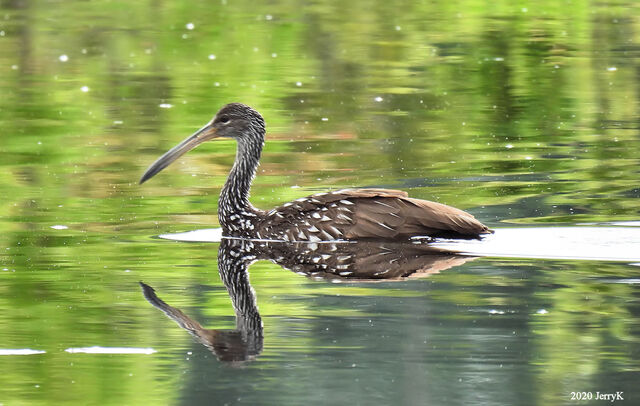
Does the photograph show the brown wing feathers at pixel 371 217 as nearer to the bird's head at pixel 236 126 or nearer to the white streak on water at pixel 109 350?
the bird's head at pixel 236 126

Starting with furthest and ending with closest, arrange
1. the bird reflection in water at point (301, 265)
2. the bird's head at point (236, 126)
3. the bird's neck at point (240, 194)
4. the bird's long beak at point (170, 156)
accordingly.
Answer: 1. the bird's head at point (236, 126)
2. the bird's long beak at point (170, 156)
3. the bird's neck at point (240, 194)
4. the bird reflection in water at point (301, 265)

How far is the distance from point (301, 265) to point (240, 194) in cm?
174

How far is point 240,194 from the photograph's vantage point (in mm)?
12836

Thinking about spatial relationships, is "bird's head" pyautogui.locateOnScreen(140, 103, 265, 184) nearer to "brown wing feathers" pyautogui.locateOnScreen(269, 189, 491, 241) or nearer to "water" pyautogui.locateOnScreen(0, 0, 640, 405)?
"water" pyautogui.locateOnScreen(0, 0, 640, 405)

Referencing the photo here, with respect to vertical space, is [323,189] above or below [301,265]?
below

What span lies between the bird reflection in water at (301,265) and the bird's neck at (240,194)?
171 mm

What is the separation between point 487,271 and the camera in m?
10.8

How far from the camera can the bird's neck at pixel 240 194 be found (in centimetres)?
1262

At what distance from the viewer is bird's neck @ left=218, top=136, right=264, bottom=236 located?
12.6 metres

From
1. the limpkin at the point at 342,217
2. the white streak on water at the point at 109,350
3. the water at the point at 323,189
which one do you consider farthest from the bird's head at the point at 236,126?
the white streak on water at the point at 109,350

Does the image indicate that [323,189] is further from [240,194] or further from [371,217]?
[371,217]

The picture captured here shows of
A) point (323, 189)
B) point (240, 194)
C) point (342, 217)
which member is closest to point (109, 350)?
point (342, 217)

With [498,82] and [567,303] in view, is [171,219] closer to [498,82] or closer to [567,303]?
[567,303]

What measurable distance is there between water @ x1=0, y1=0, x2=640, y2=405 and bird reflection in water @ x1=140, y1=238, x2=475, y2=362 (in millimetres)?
97
